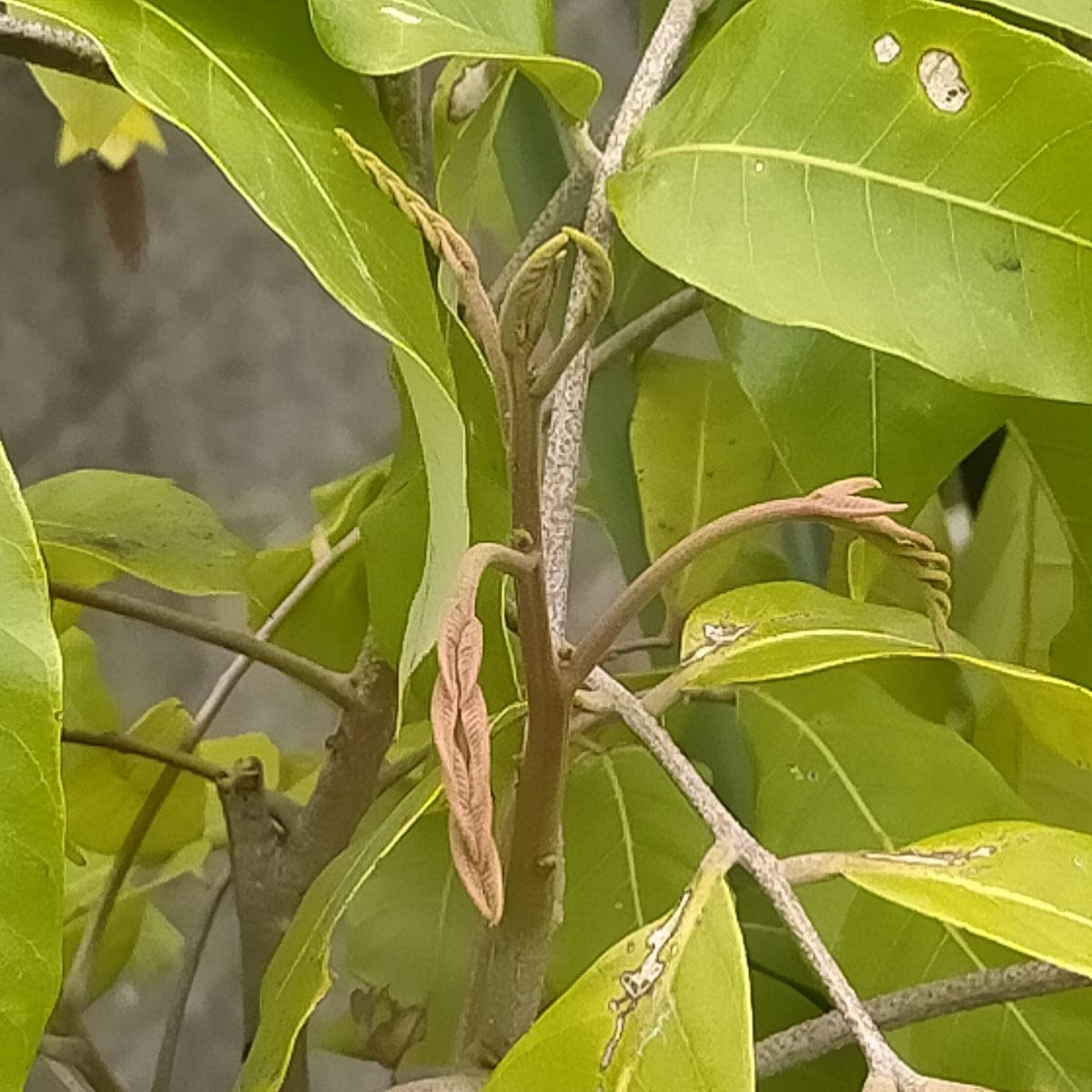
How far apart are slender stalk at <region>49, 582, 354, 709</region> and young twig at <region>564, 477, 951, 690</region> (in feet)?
0.43

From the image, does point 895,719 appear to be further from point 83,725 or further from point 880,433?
point 83,725

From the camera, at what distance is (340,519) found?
0.44 m

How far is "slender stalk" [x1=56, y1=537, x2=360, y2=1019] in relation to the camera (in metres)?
0.41

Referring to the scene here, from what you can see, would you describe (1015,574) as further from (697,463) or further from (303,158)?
Answer: (303,158)

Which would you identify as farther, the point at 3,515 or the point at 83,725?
the point at 83,725

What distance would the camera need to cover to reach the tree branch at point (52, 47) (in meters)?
0.26

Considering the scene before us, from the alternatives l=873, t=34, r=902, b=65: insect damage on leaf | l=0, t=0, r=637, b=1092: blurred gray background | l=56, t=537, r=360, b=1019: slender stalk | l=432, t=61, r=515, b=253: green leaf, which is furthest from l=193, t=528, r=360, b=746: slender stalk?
l=0, t=0, r=637, b=1092: blurred gray background

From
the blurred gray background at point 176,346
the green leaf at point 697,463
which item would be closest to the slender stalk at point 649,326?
the green leaf at point 697,463

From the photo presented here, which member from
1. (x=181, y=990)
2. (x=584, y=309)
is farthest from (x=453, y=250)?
(x=181, y=990)

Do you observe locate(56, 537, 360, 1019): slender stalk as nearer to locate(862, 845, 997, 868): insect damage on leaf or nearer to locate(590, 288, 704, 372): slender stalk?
locate(590, 288, 704, 372): slender stalk

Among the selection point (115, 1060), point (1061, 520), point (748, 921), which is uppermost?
point (1061, 520)

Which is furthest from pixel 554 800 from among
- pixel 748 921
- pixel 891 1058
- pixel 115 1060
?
pixel 115 1060

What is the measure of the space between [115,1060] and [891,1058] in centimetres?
86

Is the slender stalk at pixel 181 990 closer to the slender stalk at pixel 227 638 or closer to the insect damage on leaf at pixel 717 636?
the slender stalk at pixel 227 638
